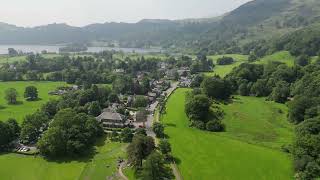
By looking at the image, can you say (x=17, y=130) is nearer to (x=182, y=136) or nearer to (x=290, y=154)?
(x=182, y=136)

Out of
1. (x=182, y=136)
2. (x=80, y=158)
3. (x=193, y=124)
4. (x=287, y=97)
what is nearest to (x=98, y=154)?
(x=80, y=158)

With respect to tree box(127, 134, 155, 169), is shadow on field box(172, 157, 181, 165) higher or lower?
lower

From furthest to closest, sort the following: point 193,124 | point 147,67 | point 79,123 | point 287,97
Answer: point 147,67 → point 287,97 → point 193,124 → point 79,123

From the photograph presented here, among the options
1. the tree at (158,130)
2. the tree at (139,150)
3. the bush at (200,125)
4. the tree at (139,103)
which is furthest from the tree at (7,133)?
the bush at (200,125)

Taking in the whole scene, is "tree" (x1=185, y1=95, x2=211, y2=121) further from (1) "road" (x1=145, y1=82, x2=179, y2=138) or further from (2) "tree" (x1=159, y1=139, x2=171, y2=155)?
(2) "tree" (x1=159, y1=139, x2=171, y2=155)

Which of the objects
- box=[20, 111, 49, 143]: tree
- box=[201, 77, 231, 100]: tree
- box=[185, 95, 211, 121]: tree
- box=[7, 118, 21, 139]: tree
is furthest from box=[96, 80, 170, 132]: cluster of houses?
box=[201, 77, 231, 100]: tree

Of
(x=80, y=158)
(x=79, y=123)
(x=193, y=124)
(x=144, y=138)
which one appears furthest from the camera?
(x=193, y=124)

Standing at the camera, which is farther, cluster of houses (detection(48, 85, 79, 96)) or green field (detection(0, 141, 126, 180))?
cluster of houses (detection(48, 85, 79, 96))
